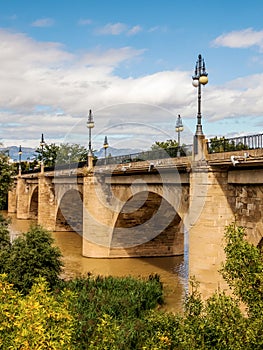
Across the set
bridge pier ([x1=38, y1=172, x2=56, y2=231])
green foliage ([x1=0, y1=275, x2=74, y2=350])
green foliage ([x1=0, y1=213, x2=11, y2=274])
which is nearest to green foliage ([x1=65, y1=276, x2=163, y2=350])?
green foliage ([x1=0, y1=213, x2=11, y2=274])

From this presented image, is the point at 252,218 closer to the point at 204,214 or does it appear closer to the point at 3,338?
the point at 204,214

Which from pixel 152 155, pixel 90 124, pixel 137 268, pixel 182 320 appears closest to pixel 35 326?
pixel 182 320

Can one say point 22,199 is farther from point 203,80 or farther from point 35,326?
point 35,326

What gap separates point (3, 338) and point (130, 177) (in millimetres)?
20569

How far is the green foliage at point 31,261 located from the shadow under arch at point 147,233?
10358mm

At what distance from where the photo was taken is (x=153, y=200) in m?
28.6

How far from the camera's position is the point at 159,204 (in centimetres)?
2908

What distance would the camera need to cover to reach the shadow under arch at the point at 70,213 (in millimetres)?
43812

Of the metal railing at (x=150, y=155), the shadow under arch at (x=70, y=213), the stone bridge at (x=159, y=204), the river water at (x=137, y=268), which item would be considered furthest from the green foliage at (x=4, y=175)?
the shadow under arch at (x=70, y=213)

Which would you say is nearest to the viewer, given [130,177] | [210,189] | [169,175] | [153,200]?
[210,189]

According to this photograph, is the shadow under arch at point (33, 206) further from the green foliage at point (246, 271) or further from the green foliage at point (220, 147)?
the green foliage at point (246, 271)

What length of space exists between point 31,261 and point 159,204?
38.9ft

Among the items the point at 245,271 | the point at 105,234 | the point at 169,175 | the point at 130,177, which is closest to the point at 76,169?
the point at 105,234

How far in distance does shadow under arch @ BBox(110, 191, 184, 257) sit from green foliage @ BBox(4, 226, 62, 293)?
10358 mm
